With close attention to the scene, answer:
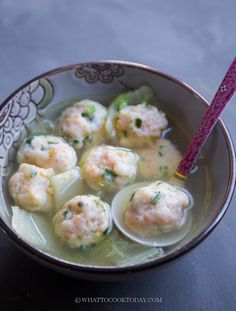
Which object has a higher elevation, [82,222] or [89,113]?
[89,113]

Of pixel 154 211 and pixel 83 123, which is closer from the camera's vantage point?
pixel 154 211

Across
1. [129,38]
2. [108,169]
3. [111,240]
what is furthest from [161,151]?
[129,38]

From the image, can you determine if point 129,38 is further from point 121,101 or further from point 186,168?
point 186,168

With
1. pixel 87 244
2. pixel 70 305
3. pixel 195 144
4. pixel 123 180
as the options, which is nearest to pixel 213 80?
pixel 195 144

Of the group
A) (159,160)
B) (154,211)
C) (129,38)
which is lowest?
(154,211)

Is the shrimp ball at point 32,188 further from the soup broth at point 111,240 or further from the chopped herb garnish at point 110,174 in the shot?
the chopped herb garnish at point 110,174

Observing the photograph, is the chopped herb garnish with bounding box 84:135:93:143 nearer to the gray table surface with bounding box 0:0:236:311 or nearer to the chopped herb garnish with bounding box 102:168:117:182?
the chopped herb garnish with bounding box 102:168:117:182

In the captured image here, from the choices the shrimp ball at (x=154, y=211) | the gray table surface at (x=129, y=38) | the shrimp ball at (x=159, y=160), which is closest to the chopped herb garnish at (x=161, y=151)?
the shrimp ball at (x=159, y=160)
